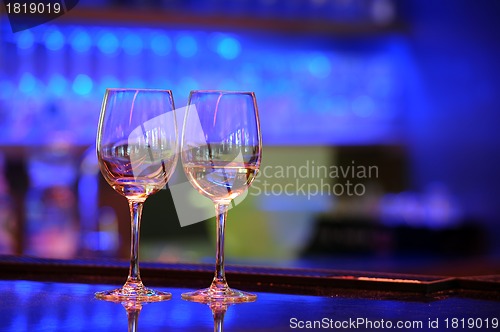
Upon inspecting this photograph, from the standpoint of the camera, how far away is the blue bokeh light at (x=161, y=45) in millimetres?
3274

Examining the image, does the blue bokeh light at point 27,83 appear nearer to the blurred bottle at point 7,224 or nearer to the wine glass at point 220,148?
the blurred bottle at point 7,224

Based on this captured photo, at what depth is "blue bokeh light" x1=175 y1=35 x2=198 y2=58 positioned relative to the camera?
10.8ft

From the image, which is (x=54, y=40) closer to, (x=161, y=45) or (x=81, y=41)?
(x=81, y=41)

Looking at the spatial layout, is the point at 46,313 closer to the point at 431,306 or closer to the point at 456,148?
the point at 431,306

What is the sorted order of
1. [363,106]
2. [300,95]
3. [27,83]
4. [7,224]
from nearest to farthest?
1. [7,224]
2. [27,83]
3. [300,95]
4. [363,106]

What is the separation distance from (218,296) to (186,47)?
2594mm

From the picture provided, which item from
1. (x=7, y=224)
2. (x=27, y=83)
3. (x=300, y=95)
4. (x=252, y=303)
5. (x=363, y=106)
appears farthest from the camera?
(x=363, y=106)

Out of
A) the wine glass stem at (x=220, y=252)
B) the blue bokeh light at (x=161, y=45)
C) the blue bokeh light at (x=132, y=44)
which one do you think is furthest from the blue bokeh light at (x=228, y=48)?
the wine glass stem at (x=220, y=252)

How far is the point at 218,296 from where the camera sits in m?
0.78

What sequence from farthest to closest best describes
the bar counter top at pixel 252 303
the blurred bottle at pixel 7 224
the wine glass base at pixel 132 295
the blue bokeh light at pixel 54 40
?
the blue bokeh light at pixel 54 40
the blurred bottle at pixel 7 224
the wine glass base at pixel 132 295
the bar counter top at pixel 252 303

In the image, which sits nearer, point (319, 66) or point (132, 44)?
point (132, 44)

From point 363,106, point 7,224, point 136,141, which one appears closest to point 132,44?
point 7,224

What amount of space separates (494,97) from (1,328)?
2.76 metres

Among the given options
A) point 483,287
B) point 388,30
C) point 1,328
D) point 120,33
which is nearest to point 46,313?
point 1,328
